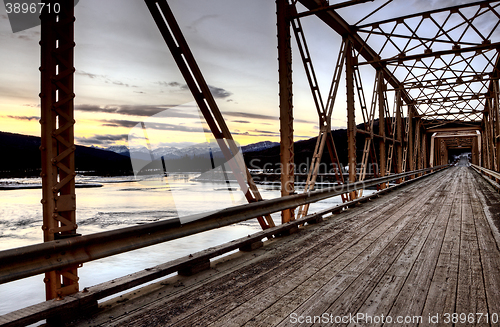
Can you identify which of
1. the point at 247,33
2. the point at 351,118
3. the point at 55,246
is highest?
the point at 247,33

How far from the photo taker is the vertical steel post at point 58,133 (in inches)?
109

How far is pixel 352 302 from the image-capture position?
9.84 ft

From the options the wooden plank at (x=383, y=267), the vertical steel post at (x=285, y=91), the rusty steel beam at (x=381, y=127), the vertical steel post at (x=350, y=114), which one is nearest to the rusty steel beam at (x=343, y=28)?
the vertical steel post at (x=350, y=114)

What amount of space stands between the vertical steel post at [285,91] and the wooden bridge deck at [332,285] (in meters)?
1.87

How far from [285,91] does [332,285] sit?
4.80m

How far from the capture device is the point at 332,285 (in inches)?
134

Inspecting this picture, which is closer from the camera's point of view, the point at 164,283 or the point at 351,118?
the point at 164,283

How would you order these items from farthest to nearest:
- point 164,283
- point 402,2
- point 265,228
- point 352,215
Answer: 1. point 402,2
2. point 352,215
3. point 265,228
4. point 164,283

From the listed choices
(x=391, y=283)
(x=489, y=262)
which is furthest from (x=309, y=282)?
(x=489, y=262)

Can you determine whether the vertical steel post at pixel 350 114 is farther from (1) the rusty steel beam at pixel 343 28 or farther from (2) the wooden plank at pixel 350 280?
(2) the wooden plank at pixel 350 280

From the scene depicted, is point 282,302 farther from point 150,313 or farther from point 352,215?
point 352,215

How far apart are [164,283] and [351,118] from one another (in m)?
10.2

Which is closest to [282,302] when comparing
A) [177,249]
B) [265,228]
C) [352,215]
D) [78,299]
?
[78,299]

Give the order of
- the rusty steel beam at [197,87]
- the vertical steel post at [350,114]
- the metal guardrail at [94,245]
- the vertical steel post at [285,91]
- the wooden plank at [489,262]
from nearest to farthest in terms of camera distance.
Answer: the metal guardrail at [94,245]
the wooden plank at [489,262]
the rusty steel beam at [197,87]
the vertical steel post at [285,91]
the vertical steel post at [350,114]
